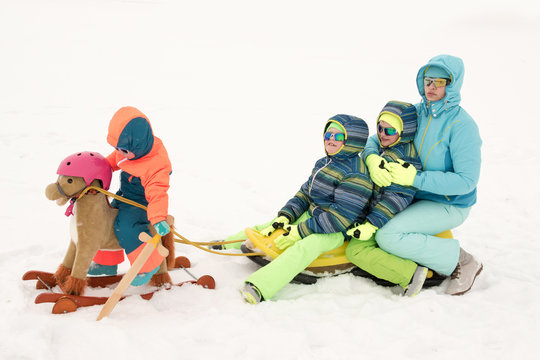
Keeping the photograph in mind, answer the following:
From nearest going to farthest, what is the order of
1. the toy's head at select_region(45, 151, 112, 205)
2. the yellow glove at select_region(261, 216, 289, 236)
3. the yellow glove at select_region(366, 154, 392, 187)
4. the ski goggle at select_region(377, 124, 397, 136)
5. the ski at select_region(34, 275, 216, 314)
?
the ski at select_region(34, 275, 216, 314)
the toy's head at select_region(45, 151, 112, 205)
the yellow glove at select_region(366, 154, 392, 187)
the ski goggle at select_region(377, 124, 397, 136)
the yellow glove at select_region(261, 216, 289, 236)

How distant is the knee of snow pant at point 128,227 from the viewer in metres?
2.78

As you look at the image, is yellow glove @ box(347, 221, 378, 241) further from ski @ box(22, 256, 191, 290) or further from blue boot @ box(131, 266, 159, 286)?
ski @ box(22, 256, 191, 290)

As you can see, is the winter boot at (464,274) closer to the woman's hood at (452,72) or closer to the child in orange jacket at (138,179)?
the woman's hood at (452,72)

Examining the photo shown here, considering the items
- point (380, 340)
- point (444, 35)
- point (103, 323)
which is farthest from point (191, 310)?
point (444, 35)

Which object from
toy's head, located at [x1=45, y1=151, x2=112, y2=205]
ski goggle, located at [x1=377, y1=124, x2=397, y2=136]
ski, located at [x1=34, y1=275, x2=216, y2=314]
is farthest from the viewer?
ski goggle, located at [x1=377, y1=124, x2=397, y2=136]

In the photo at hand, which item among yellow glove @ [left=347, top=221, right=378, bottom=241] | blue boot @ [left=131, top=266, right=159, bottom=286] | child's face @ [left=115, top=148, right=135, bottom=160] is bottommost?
blue boot @ [left=131, top=266, right=159, bottom=286]

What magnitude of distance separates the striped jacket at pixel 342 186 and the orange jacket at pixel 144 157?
3.72 ft

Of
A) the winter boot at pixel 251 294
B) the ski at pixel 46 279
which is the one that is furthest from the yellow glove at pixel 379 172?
the ski at pixel 46 279

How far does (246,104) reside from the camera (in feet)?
32.9

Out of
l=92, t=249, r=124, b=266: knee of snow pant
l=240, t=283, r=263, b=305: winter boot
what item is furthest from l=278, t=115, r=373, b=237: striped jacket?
l=92, t=249, r=124, b=266: knee of snow pant

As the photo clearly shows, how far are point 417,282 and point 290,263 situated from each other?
974 millimetres

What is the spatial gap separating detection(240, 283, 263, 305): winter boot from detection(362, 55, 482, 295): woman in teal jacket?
102 centimetres

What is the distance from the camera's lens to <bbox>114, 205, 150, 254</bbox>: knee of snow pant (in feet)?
9.13

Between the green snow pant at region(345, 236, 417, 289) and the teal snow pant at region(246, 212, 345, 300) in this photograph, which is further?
the green snow pant at region(345, 236, 417, 289)
